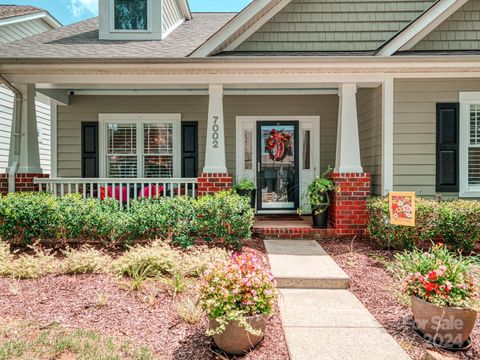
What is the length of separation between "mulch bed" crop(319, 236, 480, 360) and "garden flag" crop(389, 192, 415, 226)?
0.56 metres

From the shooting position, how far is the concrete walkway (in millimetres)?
2570

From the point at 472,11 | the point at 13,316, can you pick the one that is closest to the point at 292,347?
the point at 13,316

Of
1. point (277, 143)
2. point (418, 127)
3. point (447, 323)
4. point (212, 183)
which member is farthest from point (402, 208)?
point (277, 143)

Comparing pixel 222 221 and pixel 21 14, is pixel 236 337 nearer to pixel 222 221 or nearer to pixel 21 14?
pixel 222 221

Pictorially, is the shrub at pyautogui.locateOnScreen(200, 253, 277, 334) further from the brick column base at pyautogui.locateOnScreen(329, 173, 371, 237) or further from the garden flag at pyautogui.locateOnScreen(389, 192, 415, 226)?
the brick column base at pyautogui.locateOnScreen(329, 173, 371, 237)

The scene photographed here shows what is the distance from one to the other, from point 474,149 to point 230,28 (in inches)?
187

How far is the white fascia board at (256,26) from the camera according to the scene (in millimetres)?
6258

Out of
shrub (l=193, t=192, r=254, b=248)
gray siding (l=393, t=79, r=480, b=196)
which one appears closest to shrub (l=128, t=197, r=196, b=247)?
shrub (l=193, t=192, r=254, b=248)

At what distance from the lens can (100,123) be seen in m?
7.51

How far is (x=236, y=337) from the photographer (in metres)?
2.48

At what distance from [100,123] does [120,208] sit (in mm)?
2973

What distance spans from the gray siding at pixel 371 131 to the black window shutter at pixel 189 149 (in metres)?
3.51

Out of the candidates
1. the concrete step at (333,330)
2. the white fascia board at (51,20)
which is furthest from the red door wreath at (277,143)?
the white fascia board at (51,20)

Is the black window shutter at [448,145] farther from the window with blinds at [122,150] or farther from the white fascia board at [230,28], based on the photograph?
the window with blinds at [122,150]
